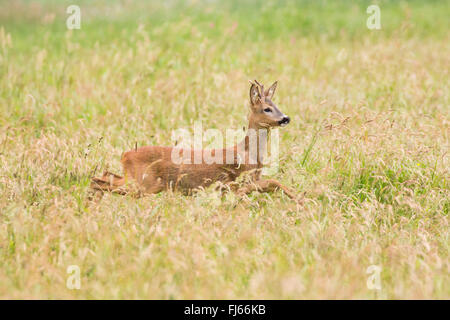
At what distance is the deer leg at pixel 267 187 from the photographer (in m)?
5.63

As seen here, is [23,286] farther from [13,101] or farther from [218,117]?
[13,101]

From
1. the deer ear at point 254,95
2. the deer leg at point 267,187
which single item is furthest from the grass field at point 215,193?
the deer ear at point 254,95

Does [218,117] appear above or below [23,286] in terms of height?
above

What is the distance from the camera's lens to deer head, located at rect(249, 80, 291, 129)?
6004 millimetres

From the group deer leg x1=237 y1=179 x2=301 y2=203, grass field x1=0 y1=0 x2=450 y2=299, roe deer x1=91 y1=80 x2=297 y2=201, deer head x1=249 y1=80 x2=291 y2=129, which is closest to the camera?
grass field x1=0 y1=0 x2=450 y2=299

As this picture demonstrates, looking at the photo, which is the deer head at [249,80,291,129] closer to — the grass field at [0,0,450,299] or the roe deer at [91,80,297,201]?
the roe deer at [91,80,297,201]

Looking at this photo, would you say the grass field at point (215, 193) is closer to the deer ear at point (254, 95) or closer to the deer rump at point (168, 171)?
the deer rump at point (168, 171)

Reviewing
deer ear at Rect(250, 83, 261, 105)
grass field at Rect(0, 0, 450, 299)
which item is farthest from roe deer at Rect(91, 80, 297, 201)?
grass field at Rect(0, 0, 450, 299)

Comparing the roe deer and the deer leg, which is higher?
the roe deer

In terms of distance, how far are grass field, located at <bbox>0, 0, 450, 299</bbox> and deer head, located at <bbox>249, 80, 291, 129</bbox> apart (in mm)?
480

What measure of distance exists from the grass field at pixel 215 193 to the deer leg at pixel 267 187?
0.29 ft

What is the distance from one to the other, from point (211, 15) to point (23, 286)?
10.3 m

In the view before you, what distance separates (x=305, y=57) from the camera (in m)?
10.8

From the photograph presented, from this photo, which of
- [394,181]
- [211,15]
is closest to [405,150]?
[394,181]
